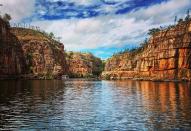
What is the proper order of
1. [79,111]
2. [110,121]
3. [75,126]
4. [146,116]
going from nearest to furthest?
[75,126] → [110,121] → [146,116] → [79,111]

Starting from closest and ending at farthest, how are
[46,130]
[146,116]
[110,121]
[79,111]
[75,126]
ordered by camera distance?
[46,130]
[75,126]
[110,121]
[146,116]
[79,111]

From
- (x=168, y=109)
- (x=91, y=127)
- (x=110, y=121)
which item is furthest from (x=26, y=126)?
(x=168, y=109)

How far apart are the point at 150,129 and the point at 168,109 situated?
19833 millimetres

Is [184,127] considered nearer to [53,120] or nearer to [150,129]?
[150,129]

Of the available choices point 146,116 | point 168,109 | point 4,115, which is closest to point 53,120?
point 4,115

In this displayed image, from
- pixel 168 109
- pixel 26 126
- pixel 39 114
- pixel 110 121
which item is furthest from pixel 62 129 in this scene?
pixel 168 109

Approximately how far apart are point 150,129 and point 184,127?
4.22 meters

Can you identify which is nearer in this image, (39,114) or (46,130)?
(46,130)

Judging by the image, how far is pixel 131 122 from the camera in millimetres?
45281

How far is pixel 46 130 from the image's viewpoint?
130 feet

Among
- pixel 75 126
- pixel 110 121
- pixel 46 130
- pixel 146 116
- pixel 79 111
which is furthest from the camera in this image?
pixel 79 111

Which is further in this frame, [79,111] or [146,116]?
[79,111]

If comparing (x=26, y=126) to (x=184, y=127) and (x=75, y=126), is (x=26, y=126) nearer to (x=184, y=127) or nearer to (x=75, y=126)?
(x=75, y=126)

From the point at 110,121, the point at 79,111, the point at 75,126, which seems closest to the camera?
the point at 75,126
